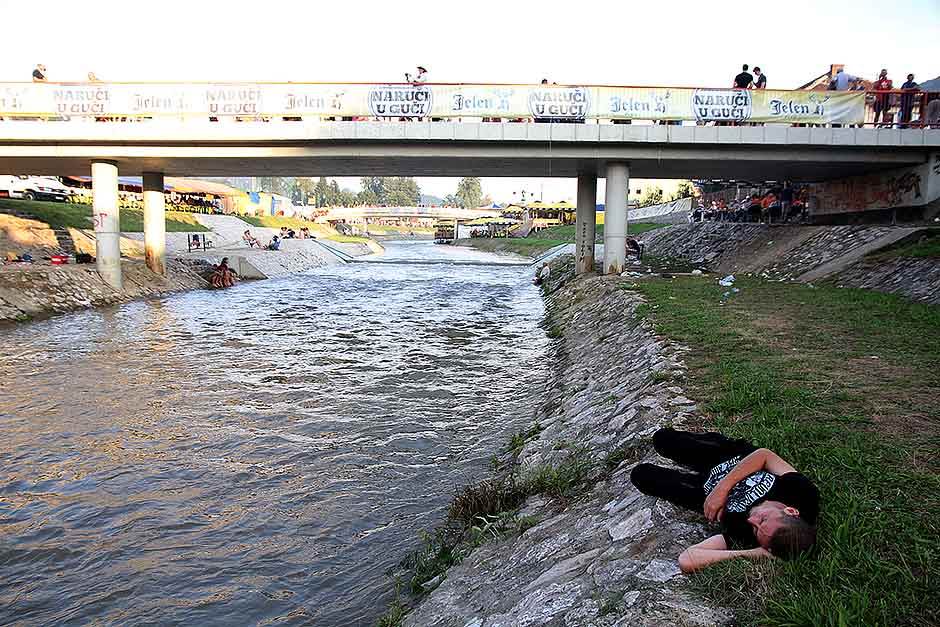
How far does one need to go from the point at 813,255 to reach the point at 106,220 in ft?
85.5

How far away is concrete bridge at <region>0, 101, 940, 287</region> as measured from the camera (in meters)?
20.7

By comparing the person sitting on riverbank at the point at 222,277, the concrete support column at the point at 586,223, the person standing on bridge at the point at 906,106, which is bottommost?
the person sitting on riverbank at the point at 222,277

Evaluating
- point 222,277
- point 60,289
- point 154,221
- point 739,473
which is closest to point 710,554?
point 739,473

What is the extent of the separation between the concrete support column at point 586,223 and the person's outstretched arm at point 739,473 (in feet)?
76.3

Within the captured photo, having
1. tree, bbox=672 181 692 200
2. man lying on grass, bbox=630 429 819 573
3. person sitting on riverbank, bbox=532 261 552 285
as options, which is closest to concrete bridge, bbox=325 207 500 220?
tree, bbox=672 181 692 200

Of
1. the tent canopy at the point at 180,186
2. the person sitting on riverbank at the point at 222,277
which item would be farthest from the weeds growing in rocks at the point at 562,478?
the tent canopy at the point at 180,186

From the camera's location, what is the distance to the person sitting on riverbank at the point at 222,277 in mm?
31984

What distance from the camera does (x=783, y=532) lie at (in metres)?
3.40

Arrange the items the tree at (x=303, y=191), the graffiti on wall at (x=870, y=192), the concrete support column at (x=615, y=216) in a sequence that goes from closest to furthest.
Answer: the graffiti on wall at (x=870, y=192)
the concrete support column at (x=615, y=216)
the tree at (x=303, y=191)

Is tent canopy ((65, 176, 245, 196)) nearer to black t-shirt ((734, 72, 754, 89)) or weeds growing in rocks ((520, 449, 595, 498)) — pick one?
black t-shirt ((734, 72, 754, 89))

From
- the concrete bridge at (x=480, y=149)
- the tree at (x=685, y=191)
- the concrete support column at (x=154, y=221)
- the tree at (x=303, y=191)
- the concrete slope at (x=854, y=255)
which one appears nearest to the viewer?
the concrete slope at (x=854, y=255)

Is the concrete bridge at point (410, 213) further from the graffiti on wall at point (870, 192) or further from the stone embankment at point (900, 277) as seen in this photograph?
the stone embankment at point (900, 277)

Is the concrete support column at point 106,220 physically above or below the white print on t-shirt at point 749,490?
above

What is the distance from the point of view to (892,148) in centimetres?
2067
